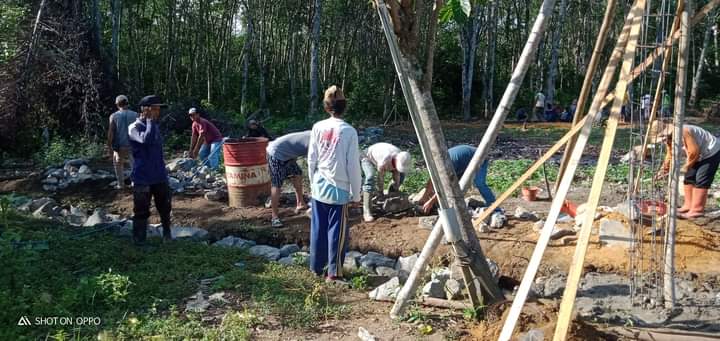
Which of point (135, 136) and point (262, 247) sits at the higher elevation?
point (135, 136)

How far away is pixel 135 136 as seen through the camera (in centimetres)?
569

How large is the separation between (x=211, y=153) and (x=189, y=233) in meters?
3.72

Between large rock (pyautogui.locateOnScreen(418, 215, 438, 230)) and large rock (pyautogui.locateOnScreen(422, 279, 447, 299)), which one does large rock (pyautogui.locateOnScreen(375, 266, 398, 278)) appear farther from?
large rock (pyautogui.locateOnScreen(418, 215, 438, 230))

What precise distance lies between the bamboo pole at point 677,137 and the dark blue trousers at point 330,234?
243 centimetres

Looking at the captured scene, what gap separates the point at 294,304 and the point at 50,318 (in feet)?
5.53

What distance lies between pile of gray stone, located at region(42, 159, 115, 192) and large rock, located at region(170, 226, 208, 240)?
12.2ft

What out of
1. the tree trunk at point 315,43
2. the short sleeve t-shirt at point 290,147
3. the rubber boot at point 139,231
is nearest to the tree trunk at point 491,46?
the tree trunk at point 315,43

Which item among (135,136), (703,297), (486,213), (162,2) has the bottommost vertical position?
(703,297)

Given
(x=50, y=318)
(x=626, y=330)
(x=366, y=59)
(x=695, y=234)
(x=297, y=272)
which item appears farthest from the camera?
(x=366, y=59)

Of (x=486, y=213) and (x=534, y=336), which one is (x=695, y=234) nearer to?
(x=486, y=213)

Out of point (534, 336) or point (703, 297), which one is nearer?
point (534, 336)

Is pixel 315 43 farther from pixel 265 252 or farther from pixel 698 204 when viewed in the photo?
pixel 698 204

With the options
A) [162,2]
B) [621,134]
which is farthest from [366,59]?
[621,134]

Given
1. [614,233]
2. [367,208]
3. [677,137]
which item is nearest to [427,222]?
[367,208]
